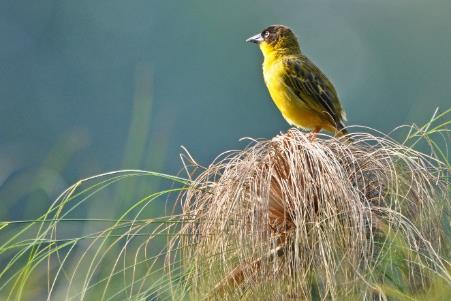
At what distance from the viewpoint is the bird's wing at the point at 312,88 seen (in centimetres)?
503

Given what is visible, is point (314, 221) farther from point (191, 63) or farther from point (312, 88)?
point (191, 63)

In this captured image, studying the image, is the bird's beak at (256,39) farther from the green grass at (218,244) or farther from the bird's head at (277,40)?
the green grass at (218,244)

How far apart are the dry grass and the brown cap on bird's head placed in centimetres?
219

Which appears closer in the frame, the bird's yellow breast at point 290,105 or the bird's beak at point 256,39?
the bird's yellow breast at point 290,105

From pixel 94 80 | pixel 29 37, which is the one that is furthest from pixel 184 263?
pixel 29 37

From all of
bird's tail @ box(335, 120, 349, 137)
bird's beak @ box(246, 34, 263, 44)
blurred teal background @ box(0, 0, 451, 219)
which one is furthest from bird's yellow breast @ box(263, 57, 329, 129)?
blurred teal background @ box(0, 0, 451, 219)

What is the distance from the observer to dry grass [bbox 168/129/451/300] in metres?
2.95

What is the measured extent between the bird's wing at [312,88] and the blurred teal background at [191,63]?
355cm

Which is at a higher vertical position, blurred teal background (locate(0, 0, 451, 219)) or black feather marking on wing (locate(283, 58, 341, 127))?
black feather marking on wing (locate(283, 58, 341, 127))

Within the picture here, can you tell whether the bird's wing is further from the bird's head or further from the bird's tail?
the bird's head

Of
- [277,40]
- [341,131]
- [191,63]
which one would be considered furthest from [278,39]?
[191,63]

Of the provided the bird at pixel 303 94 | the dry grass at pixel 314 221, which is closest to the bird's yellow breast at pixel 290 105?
the bird at pixel 303 94

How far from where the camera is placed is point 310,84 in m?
5.10

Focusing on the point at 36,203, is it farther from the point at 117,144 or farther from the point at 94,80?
the point at 94,80
